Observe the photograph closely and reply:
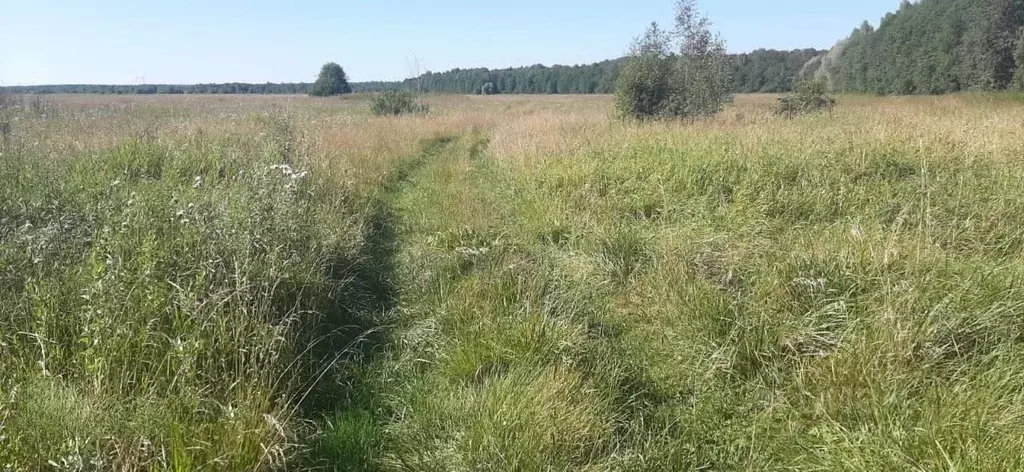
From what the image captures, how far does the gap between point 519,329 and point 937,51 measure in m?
55.3

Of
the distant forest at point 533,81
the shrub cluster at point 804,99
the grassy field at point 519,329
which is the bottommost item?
the grassy field at point 519,329

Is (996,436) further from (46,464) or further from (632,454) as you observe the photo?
(46,464)

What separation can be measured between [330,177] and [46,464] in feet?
18.9

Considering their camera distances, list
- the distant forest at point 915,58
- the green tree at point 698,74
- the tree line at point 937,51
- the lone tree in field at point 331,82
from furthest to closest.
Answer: the lone tree in field at point 331,82
the tree line at point 937,51
the distant forest at point 915,58
the green tree at point 698,74

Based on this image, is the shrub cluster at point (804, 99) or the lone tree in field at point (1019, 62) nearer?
the shrub cluster at point (804, 99)

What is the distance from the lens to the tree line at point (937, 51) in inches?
1499

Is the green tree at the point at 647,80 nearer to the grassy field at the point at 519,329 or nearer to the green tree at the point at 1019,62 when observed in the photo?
the grassy field at the point at 519,329

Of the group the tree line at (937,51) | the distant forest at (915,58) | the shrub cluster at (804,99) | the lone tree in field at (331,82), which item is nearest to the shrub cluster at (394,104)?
the distant forest at (915,58)

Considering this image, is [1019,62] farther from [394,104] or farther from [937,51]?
[394,104]

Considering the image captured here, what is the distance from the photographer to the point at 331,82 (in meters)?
52.3

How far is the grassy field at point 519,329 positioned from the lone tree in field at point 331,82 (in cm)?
4872

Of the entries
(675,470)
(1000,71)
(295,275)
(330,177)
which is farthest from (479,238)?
(1000,71)

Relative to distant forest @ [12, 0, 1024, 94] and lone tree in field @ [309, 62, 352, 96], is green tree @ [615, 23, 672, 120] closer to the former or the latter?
distant forest @ [12, 0, 1024, 94]

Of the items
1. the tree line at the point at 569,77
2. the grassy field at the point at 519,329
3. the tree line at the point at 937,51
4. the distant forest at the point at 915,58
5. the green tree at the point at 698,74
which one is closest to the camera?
the grassy field at the point at 519,329
